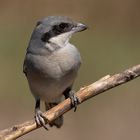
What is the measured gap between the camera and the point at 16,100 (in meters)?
9.59

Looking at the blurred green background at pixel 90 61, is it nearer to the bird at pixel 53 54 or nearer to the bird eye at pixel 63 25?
the bird at pixel 53 54

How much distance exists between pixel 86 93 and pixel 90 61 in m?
4.40

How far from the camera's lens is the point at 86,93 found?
5.85m

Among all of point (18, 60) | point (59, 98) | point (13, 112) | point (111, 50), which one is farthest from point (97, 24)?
point (59, 98)

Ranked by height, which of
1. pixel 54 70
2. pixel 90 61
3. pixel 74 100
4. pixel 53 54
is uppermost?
pixel 53 54

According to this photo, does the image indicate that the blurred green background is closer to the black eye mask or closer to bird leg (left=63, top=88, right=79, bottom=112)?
bird leg (left=63, top=88, right=79, bottom=112)

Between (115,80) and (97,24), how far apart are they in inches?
226

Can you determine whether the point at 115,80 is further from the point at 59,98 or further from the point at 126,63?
the point at 126,63

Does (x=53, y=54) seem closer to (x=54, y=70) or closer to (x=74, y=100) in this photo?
(x=54, y=70)

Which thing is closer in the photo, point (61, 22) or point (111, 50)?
point (61, 22)

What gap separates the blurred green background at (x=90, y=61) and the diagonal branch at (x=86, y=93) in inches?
114

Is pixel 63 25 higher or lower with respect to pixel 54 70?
higher

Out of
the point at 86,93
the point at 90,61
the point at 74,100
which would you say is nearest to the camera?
the point at 86,93

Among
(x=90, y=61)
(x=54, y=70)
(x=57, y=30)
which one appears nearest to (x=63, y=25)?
(x=57, y=30)
